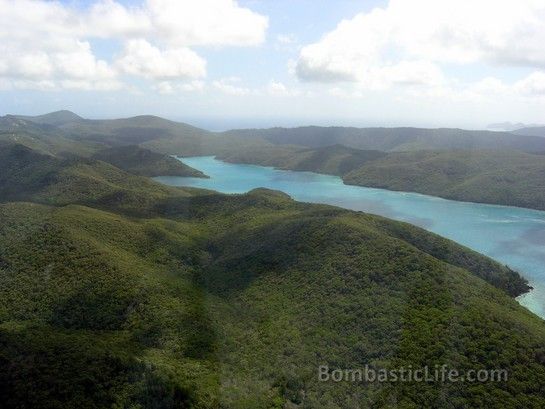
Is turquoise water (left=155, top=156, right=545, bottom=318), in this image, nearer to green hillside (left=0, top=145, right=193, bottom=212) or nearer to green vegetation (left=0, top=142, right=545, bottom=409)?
green vegetation (left=0, top=142, right=545, bottom=409)

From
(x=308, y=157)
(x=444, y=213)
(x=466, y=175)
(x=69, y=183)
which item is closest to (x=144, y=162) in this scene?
(x=308, y=157)

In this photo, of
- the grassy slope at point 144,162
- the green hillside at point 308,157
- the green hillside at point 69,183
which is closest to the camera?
the green hillside at point 69,183

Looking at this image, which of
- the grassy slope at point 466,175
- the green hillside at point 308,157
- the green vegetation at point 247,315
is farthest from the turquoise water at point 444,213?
the green vegetation at point 247,315

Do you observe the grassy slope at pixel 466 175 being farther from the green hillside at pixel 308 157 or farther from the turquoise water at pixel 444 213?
the green hillside at pixel 308 157

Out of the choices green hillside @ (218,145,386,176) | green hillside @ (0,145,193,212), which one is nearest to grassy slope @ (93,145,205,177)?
green hillside @ (0,145,193,212)

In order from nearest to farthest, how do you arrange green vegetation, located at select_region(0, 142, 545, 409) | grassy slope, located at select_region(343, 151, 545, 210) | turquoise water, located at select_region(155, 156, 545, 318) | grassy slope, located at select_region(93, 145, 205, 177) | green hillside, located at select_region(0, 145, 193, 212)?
green vegetation, located at select_region(0, 142, 545, 409), turquoise water, located at select_region(155, 156, 545, 318), green hillside, located at select_region(0, 145, 193, 212), grassy slope, located at select_region(343, 151, 545, 210), grassy slope, located at select_region(93, 145, 205, 177)

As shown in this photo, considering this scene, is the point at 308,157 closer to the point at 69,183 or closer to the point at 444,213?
the point at 444,213
